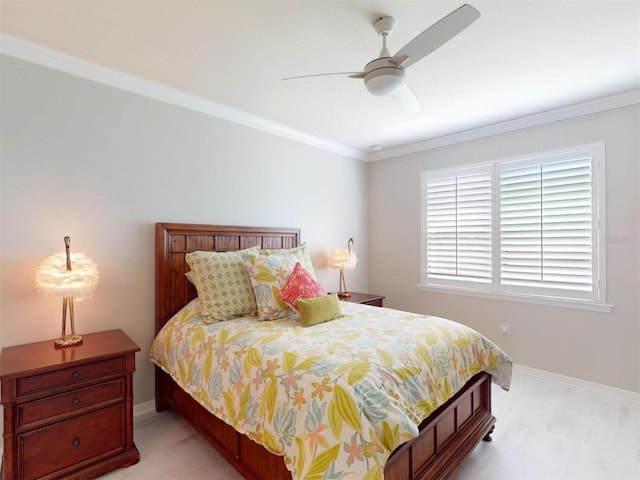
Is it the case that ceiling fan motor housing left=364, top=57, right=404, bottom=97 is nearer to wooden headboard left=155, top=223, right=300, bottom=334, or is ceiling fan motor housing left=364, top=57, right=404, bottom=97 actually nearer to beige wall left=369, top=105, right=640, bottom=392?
wooden headboard left=155, top=223, right=300, bottom=334

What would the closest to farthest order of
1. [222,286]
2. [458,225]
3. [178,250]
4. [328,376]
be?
[328,376], [222,286], [178,250], [458,225]

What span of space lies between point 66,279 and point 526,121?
4091 millimetres

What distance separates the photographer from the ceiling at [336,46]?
1.78 m

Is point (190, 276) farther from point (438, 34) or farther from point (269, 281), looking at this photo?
point (438, 34)

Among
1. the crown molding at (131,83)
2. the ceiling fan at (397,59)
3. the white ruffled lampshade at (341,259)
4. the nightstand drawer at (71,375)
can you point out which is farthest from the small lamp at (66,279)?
the white ruffled lampshade at (341,259)

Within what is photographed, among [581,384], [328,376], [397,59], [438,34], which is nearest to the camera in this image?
[328,376]

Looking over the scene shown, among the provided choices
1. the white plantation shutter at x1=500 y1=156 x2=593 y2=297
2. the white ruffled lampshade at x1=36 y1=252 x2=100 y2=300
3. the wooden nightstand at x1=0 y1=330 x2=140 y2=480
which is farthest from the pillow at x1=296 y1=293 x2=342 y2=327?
the white plantation shutter at x1=500 y1=156 x2=593 y2=297

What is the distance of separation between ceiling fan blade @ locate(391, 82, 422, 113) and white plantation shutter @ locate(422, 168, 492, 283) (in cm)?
182

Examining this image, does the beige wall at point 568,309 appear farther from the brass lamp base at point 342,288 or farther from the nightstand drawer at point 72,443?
the nightstand drawer at point 72,443

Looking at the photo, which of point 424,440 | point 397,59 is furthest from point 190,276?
point 397,59

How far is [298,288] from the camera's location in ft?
7.91

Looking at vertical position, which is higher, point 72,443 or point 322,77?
point 322,77

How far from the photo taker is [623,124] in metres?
2.81

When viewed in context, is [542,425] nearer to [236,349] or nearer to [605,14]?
[236,349]
